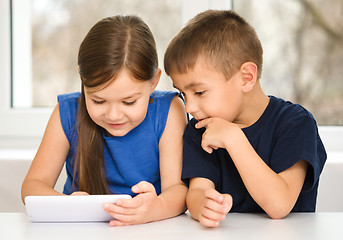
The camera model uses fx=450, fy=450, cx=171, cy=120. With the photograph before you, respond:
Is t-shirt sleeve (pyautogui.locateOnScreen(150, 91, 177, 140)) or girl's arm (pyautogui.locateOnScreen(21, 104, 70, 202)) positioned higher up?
t-shirt sleeve (pyautogui.locateOnScreen(150, 91, 177, 140))

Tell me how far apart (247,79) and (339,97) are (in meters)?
1.05

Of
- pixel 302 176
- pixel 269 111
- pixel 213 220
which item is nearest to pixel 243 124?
pixel 269 111

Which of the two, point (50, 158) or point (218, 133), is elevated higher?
point (218, 133)

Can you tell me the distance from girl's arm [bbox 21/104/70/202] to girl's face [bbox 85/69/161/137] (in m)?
0.16

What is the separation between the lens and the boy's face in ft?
3.45

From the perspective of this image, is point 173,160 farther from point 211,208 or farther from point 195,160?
point 211,208

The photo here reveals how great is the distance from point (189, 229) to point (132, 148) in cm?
46

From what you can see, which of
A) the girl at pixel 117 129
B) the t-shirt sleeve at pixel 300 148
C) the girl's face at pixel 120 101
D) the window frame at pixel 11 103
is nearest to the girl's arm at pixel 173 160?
the girl at pixel 117 129

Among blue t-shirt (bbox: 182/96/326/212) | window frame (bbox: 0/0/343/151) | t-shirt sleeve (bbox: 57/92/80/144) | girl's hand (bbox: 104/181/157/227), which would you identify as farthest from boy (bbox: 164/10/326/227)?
window frame (bbox: 0/0/343/151)

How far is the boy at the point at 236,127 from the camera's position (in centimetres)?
97

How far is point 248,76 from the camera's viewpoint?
1.10 m

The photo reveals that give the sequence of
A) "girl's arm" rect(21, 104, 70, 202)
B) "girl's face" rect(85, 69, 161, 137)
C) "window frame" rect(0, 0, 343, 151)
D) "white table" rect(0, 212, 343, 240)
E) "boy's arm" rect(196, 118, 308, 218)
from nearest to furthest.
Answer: "white table" rect(0, 212, 343, 240) < "boy's arm" rect(196, 118, 308, 218) < "girl's face" rect(85, 69, 161, 137) < "girl's arm" rect(21, 104, 70, 202) < "window frame" rect(0, 0, 343, 151)

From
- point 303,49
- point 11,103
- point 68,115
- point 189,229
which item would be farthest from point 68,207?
point 303,49

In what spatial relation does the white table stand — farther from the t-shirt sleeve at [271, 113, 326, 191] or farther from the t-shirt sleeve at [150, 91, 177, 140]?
the t-shirt sleeve at [150, 91, 177, 140]
